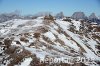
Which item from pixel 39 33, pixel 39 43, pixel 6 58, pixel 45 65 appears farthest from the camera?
pixel 39 33

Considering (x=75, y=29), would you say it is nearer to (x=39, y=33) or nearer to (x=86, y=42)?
(x=86, y=42)

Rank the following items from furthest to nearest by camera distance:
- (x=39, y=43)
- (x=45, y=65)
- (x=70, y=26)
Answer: (x=70, y=26)
(x=39, y=43)
(x=45, y=65)

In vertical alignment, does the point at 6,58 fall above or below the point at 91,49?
above

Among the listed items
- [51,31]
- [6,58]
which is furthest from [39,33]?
[6,58]

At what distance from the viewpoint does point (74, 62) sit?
114ft

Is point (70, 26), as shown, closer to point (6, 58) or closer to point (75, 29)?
point (75, 29)

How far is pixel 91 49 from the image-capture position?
56.6 m

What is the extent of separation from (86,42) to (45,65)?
29800 mm

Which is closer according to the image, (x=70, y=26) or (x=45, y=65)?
(x=45, y=65)

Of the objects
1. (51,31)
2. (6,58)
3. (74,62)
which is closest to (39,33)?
(51,31)

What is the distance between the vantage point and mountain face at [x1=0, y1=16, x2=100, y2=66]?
35.1 m

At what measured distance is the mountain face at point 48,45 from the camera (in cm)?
3512

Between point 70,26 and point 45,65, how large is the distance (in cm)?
3749

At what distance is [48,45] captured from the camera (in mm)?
46000
